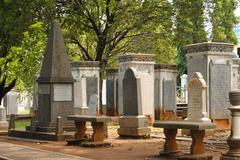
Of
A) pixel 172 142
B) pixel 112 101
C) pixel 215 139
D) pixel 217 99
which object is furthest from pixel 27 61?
pixel 172 142

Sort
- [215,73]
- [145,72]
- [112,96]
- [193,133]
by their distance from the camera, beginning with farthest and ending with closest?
[112,96] < [145,72] < [215,73] < [193,133]

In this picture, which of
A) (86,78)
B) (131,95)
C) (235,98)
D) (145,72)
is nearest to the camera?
(235,98)

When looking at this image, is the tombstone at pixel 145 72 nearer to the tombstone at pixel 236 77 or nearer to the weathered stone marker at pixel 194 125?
the tombstone at pixel 236 77

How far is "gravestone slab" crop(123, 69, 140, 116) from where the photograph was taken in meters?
17.5

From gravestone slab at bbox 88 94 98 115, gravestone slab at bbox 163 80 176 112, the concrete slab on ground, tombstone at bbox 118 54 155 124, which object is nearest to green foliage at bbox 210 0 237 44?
gravestone slab at bbox 163 80 176 112

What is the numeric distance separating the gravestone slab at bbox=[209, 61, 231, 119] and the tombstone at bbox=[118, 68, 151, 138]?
2.82m

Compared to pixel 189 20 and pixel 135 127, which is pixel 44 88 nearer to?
pixel 135 127

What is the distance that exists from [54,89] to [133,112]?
10.0 ft

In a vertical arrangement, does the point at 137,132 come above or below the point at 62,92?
below

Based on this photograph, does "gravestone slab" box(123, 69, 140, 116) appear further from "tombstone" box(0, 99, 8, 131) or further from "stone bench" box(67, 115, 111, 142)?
"tombstone" box(0, 99, 8, 131)

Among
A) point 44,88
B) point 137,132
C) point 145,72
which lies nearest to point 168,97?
point 145,72

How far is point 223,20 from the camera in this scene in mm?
31469

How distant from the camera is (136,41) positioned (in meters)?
36.8

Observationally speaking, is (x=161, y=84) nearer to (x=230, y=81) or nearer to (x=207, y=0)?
(x=207, y=0)
